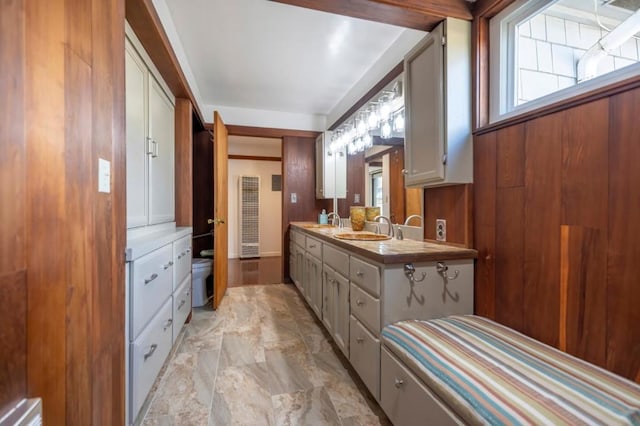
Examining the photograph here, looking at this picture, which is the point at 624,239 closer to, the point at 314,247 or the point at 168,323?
the point at 314,247

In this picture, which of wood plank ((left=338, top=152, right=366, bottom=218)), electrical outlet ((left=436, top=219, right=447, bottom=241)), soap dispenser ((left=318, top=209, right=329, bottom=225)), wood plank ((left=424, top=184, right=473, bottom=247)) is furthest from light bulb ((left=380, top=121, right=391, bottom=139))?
soap dispenser ((left=318, top=209, right=329, bottom=225))

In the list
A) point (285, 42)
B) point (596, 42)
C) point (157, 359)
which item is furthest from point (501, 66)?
point (157, 359)

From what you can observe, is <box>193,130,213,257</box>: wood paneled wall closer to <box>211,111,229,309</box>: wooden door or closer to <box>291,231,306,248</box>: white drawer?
<box>211,111,229,309</box>: wooden door

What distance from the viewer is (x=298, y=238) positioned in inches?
124

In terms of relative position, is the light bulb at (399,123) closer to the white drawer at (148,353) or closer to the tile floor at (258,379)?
the tile floor at (258,379)

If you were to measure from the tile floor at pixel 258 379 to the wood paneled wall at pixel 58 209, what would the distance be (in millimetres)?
653

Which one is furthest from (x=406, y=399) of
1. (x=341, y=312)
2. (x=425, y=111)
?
(x=425, y=111)


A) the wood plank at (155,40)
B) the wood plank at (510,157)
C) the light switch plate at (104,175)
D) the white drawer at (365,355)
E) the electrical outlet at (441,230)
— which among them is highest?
the wood plank at (155,40)

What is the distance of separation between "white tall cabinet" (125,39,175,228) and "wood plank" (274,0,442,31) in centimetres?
98

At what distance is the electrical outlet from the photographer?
1.67 meters

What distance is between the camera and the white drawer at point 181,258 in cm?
191

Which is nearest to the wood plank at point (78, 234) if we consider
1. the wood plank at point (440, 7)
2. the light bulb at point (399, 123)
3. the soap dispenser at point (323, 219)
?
the wood plank at point (440, 7)

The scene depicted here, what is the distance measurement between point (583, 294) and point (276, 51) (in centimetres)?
246

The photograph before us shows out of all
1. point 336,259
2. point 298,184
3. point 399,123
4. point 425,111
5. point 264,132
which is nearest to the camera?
point 425,111
